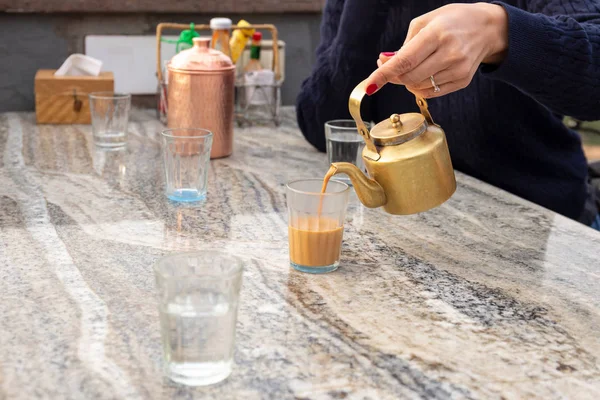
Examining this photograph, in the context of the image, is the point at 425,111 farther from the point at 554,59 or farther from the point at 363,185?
the point at 554,59

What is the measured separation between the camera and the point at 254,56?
210 centimetres

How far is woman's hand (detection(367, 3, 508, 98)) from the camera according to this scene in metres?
1.07

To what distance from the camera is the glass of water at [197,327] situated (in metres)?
0.74

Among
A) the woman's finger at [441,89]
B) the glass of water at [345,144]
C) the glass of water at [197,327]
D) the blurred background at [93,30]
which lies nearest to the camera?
the glass of water at [197,327]

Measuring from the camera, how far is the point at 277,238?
117cm

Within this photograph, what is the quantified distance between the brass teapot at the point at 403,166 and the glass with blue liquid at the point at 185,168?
0.37 meters

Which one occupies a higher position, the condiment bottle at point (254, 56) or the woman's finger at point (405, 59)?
the woman's finger at point (405, 59)

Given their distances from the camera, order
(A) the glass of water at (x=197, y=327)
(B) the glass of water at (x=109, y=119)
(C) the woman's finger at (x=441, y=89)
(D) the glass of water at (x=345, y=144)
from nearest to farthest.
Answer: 1. (A) the glass of water at (x=197, y=327)
2. (C) the woman's finger at (x=441, y=89)
3. (D) the glass of water at (x=345, y=144)
4. (B) the glass of water at (x=109, y=119)

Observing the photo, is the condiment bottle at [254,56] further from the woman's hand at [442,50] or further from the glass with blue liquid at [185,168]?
the woman's hand at [442,50]

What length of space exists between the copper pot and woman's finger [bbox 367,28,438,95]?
64 centimetres

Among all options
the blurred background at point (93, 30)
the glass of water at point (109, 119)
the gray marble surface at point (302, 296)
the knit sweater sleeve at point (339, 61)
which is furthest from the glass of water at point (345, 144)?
the blurred background at point (93, 30)

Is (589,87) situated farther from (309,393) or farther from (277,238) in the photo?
(309,393)

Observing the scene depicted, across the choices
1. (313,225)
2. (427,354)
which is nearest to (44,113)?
(313,225)

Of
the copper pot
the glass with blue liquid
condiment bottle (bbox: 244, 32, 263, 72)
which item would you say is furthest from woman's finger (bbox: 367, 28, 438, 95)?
condiment bottle (bbox: 244, 32, 263, 72)
